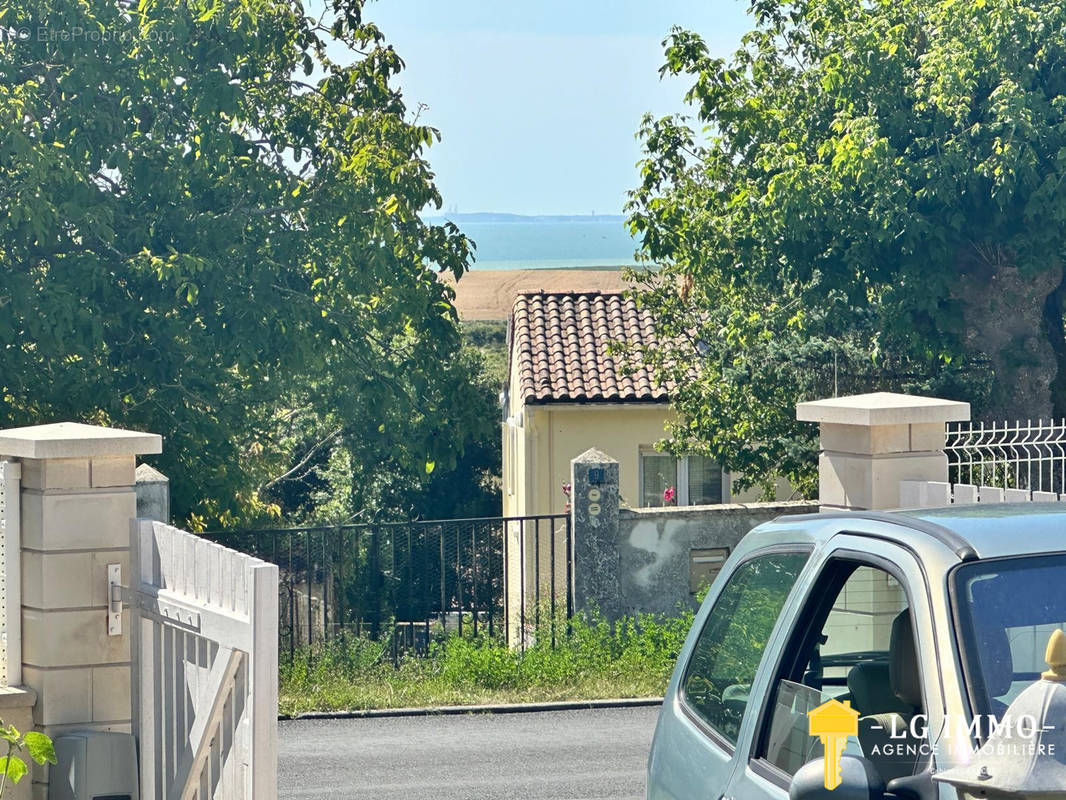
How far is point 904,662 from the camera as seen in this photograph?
3.08m

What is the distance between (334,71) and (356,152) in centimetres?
157

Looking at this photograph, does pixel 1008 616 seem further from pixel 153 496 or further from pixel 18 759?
pixel 153 496

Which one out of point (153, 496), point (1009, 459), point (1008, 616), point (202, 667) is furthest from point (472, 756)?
point (1008, 616)

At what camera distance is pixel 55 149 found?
49.1ft

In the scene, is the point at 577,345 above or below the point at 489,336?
below

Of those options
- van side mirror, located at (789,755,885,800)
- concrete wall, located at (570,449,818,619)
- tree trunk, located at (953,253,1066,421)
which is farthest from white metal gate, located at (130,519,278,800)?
tree trunk, located at (953,253,1066,421)

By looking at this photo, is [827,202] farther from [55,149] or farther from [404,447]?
[55,149]

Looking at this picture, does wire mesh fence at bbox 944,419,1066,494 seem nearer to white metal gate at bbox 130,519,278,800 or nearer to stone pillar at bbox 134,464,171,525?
white metal gate at bbox 130,519,278,800

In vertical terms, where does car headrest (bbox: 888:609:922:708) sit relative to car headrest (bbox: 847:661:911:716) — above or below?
above

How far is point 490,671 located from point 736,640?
8.71 meters

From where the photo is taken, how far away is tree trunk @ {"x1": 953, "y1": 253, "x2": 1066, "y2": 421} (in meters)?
17.5

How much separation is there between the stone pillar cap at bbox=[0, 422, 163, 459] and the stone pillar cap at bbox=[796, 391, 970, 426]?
4.40 meters

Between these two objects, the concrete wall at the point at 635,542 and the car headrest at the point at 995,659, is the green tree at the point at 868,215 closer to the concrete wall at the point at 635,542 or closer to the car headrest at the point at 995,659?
the concrete wall at the point at 635,542

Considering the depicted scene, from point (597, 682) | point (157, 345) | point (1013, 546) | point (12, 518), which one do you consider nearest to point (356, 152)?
point (157, 345)
